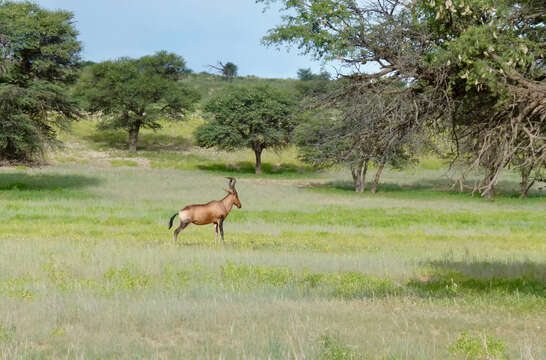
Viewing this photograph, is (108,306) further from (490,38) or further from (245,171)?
(245,171)

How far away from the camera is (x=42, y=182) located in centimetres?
4625

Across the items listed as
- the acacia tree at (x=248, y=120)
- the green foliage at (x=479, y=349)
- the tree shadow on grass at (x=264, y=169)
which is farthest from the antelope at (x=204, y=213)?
the tree shadow on grass at (x=264, y=169)

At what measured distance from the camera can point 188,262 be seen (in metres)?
13.3

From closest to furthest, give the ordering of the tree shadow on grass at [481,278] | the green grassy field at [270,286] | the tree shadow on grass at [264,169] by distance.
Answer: the green grassy field at [270,286] → the tree shadow on grass at [481,278] → the tree shadow on grass at [264,169]

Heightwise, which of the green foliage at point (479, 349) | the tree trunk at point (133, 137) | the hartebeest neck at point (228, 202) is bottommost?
the green foliage at point (479, 349)

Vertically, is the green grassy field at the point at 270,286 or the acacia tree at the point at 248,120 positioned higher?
the acacia tree at the point at 248,120

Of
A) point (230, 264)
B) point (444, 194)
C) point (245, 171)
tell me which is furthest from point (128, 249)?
point (245, 171)

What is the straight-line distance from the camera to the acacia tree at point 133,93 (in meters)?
76.5

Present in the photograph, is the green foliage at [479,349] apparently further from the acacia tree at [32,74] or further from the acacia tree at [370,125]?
the acacia tree at [32,74]

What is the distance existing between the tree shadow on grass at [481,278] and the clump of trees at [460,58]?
2.51m

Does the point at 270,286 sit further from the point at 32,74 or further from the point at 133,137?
the point at 133,137

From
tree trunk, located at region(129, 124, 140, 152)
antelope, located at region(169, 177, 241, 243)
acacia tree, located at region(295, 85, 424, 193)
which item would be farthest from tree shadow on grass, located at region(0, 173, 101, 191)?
acacia tree, located at region(295, 85, 424, 193)

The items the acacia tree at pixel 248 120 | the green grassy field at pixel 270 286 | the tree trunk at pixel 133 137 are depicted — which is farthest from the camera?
the tree trunk at pixel 133 137

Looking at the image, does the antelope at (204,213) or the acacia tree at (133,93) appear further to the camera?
the acacia tree at (133,93)
